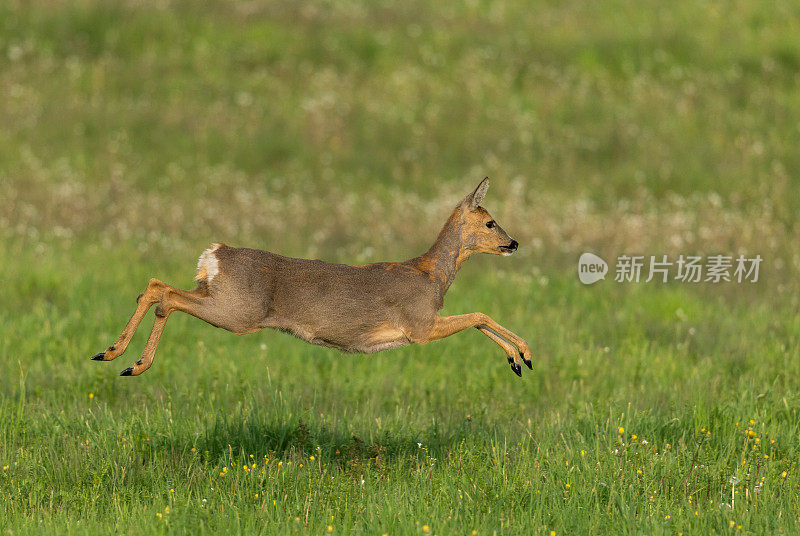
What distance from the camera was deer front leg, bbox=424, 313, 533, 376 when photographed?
5746 mm

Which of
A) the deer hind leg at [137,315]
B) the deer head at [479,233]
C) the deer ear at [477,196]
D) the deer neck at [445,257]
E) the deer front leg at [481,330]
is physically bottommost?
the deer hind leg at [137,315]

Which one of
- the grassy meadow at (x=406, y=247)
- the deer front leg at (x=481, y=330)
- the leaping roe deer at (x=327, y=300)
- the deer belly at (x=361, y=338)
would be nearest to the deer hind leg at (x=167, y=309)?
the leaping roe deer at (x=327, y=300)

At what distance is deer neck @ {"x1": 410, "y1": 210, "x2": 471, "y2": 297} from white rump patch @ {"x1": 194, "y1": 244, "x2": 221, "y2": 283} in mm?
1147

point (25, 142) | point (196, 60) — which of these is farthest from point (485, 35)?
point (25, 142)

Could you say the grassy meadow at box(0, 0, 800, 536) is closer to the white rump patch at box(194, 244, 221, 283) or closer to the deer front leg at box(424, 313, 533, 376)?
the deer front leg at box(424, 313, 533, 376)

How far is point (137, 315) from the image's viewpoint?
532 centimetres

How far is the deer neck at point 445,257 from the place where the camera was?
595cm

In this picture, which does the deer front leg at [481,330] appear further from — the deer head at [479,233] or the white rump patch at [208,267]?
the white rump patch at [208,267]

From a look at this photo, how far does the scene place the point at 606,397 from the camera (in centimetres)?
945

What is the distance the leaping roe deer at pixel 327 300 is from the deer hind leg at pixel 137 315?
0.01 metres

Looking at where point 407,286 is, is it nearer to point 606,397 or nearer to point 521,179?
point 606,397

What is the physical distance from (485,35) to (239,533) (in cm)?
2035

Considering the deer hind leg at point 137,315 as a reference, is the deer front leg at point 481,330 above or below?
above

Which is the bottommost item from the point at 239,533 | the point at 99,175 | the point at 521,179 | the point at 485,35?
the point at 239,533
